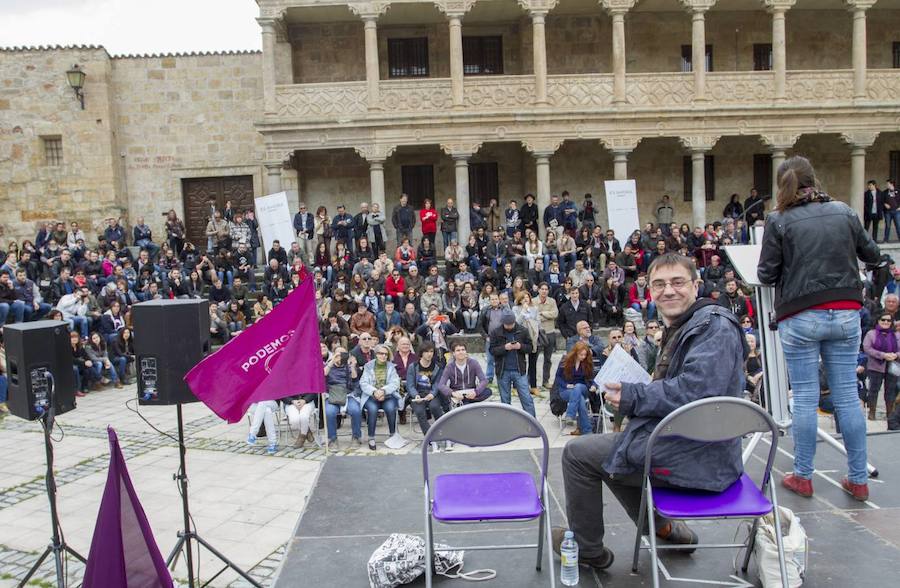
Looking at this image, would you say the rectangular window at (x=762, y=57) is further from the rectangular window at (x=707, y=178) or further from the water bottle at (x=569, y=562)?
the water bottle at (x=569, y=562)

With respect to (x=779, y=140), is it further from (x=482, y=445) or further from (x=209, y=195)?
(x=482, y=445)

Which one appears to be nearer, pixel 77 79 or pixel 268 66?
pixel 268 66

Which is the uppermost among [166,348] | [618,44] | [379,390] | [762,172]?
[618,44]

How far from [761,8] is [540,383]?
17767mm

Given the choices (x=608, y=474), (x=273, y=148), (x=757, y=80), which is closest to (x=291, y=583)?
(x=608, y=474)

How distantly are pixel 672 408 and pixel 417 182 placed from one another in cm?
2231

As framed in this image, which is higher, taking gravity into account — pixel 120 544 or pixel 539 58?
pixel 539 58

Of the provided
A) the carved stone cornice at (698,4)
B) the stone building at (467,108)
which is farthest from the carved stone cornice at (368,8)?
the carved stone cornice at (698,4)

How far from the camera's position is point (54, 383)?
496cm

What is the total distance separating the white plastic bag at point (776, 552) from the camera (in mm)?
3463

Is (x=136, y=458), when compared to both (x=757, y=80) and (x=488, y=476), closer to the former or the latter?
(x=488, y=476)

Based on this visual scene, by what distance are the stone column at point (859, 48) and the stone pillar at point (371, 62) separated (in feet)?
48.9

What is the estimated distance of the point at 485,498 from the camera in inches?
143

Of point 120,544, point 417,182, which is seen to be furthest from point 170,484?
point 417,182
